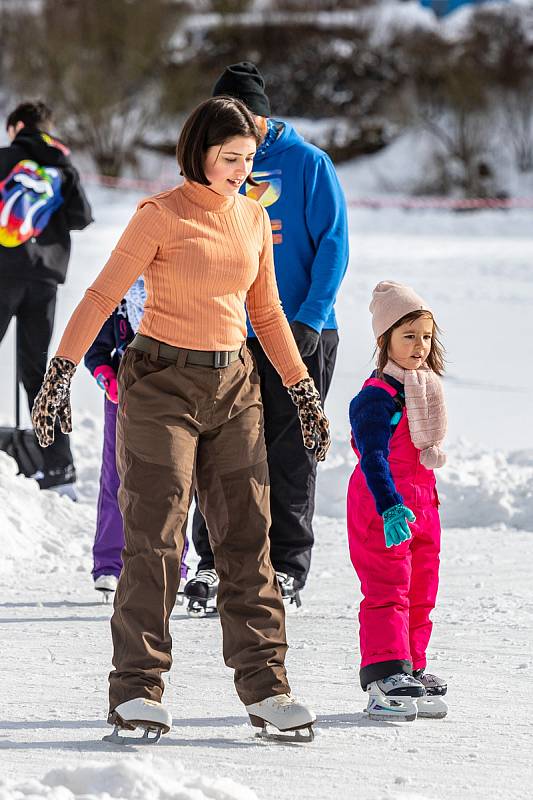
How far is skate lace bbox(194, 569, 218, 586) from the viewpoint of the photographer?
4.88m

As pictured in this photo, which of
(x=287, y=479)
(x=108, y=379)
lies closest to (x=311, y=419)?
(x=287, y=479)

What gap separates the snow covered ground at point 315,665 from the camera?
121 inches

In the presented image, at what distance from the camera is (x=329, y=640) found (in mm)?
4570

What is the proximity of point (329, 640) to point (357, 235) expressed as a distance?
60.9ft

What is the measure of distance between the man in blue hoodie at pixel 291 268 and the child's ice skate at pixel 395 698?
1.28 metres

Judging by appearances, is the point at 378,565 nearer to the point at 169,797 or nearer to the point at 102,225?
the point at 169,797

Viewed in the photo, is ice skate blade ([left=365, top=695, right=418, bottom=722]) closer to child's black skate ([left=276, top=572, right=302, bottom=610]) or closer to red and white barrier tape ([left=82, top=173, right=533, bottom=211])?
child's black skate ([left=276, top=572, right=302, bottom=610])

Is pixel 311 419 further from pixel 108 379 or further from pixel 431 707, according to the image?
pixel 108 379

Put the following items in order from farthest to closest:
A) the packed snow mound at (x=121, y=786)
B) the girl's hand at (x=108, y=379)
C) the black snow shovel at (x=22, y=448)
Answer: the black snow shovel at (x=22, y=448), the girl's hand at (x=108, y=379), the packed snow mound at (x=121, y=786)

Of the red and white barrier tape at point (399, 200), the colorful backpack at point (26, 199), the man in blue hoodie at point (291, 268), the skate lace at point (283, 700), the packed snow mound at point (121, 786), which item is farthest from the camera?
the red and white barrier tape at point (399, 200)

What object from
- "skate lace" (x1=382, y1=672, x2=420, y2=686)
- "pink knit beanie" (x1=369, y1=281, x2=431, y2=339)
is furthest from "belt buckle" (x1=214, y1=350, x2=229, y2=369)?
"skate lace" (x1=382, y1=672, x2=420, y2=686)

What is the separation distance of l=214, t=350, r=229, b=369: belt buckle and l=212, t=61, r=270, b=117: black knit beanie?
4.92 feet

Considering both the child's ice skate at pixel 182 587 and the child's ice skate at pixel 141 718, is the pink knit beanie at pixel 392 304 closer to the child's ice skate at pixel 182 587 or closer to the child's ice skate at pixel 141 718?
the child's ice skate at pixel 141 718

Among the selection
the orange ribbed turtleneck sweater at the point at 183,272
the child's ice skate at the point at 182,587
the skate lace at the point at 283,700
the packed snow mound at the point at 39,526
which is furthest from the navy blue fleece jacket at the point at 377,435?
the packed snow mound at the point at 39,526
